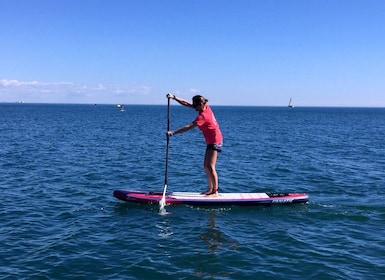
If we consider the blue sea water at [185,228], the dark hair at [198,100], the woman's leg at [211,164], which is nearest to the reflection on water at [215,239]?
the blue sea water at [185,228]

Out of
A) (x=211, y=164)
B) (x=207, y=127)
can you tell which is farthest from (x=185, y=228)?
(x=207, y=127)

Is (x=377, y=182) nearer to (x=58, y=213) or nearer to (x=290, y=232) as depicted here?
(x=290, y=232)

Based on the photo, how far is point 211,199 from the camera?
14352 millimetres

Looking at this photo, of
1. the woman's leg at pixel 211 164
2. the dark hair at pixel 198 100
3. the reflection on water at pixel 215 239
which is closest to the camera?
the reflection on water at pixel 215 239

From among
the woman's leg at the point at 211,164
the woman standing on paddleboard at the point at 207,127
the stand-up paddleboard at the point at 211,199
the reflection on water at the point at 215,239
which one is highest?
the woman standing on paddleboard at the point at 207,127

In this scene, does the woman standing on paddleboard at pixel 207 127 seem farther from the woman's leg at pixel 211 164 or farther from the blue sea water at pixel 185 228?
the blue sea water at pixel 185 228

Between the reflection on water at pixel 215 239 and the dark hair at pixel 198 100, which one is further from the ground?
the dark hair at pixel 198 100

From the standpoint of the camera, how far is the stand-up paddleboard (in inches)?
567

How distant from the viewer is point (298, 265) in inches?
376

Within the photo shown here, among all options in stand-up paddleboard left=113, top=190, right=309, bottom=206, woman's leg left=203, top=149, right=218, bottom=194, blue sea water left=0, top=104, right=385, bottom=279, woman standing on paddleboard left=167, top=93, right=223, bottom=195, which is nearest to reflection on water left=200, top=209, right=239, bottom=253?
blue sea water left=0, top=104, right=385, bottom=279

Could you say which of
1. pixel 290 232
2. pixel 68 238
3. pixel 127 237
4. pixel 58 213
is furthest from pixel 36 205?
pixel 290 232

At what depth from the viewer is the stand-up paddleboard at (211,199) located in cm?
1440

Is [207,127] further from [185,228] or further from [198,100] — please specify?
[185,228]

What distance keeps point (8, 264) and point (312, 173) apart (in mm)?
17784
